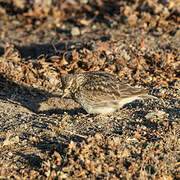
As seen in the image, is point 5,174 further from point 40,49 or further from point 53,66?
point 40,49

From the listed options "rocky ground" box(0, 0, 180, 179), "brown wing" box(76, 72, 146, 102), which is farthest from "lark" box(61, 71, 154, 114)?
"rocky ground" box(0, 0, 180, 179)

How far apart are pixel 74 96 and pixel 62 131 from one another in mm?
1094

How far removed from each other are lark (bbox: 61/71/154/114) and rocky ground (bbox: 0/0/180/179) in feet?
0.69

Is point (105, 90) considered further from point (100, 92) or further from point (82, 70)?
point (82, 70)

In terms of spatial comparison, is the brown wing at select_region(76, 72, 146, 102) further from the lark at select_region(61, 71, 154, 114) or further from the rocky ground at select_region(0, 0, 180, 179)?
the rocky ground at select_region(0, 0, 180, 179)

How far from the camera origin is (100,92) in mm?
5809

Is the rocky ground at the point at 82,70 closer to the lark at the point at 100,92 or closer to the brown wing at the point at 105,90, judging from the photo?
the lark at the point at 100,92

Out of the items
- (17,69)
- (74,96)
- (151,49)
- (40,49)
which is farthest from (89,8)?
(74,96)

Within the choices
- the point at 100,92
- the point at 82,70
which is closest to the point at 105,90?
the point at 100,92

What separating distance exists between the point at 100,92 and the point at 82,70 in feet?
5.75

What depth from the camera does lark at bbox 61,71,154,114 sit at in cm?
571

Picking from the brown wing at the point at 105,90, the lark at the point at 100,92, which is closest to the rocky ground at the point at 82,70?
the lark at the point at 100,92

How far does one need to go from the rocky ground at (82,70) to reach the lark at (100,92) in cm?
21

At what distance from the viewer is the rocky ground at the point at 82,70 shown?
167 inches
